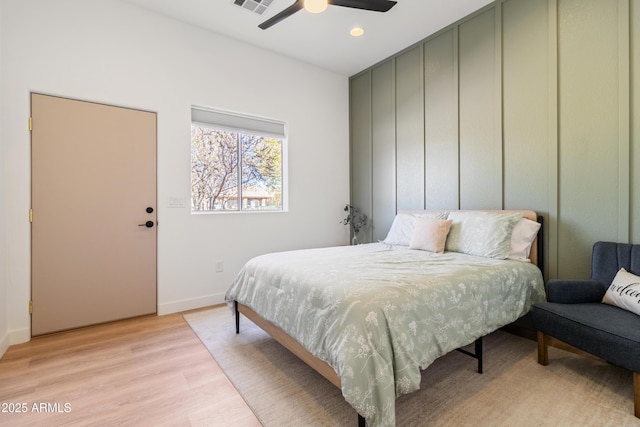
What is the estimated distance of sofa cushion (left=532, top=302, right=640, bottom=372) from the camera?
5.11 ft

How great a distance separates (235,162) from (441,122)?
2551mm

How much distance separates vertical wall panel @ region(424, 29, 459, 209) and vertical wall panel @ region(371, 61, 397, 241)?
525 mm

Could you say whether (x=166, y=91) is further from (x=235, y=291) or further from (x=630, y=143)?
(x=630, y=143)

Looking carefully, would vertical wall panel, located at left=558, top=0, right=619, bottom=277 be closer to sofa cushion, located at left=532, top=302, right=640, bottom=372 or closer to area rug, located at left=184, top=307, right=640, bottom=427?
Result: sofa cushion, located at left=532, top=302, right=640, bottom=372

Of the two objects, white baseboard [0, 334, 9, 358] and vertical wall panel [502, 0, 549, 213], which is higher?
vertical wall panel [502, 0, 549, 213]

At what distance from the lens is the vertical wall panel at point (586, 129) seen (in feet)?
7.42

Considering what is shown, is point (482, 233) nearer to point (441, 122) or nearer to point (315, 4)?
point (441, 122)

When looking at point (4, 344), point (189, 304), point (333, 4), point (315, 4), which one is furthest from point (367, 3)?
point (4, 344)

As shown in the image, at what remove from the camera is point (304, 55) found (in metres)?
3.92

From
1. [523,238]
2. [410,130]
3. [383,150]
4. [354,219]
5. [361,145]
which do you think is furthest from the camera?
[354,219]

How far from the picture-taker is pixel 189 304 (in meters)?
3.26

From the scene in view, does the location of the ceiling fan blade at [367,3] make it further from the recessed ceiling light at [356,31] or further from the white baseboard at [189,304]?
the white baseboard at [189,304]

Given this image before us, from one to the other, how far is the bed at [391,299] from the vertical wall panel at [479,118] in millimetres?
328

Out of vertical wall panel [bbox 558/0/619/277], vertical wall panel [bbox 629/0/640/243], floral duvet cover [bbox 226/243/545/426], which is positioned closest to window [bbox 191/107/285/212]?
floral duvet cover [bbox 226/243/545/426]
